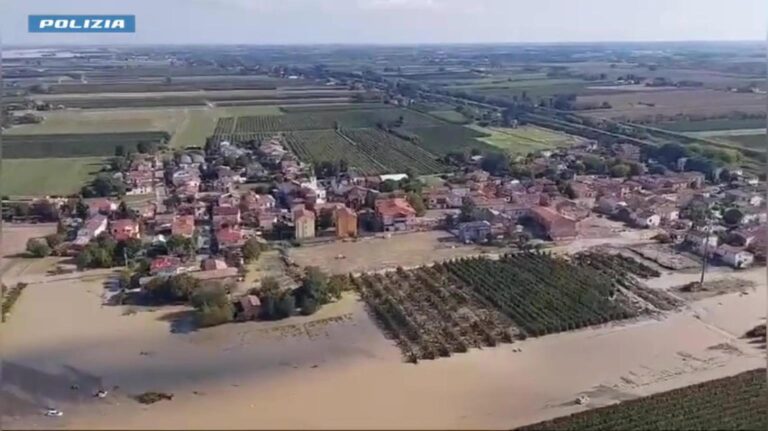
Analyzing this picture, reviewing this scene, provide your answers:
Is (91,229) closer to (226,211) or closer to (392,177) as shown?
(226,211)

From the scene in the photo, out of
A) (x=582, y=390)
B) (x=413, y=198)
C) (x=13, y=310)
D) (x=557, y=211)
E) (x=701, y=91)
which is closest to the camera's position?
(x=582, y=390)

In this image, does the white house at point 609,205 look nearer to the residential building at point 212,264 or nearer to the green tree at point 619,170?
the green tree at point 619,170

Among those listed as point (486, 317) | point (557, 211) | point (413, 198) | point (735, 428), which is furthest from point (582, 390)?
point (413, 198)

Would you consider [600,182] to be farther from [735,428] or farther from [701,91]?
[735,428]

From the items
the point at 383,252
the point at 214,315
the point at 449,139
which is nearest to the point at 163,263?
the point at 214,315

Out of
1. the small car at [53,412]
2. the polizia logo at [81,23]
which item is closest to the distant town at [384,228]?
the small car at [53,412]

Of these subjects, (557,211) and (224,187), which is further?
(224,187)
